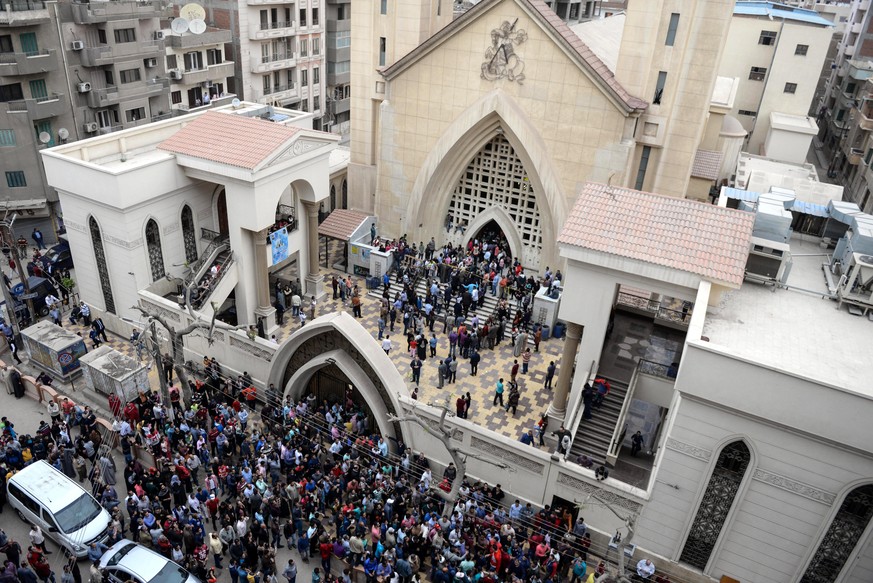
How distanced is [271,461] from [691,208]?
15667 millimetres

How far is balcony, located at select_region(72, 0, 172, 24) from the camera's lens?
35.2 meters

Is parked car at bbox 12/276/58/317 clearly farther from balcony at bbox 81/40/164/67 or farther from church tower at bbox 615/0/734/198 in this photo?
church tower at bbox 615/0/734/198

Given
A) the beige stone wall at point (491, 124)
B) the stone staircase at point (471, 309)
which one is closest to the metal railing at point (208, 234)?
the stone staircase at point (471, 309)

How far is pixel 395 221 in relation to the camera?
114 ft

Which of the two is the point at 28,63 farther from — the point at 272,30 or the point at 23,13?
the point at 272,30

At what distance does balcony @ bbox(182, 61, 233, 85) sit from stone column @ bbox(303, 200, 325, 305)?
65.0 ft

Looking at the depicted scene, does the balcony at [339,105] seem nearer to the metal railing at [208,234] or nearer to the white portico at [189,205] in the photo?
the white portico at [189,205]

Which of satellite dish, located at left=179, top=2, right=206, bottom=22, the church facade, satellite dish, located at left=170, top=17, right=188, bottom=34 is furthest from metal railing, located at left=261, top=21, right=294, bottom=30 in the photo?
the church facade

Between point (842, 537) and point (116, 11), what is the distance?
4213 cm

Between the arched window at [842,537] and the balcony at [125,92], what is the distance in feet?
131

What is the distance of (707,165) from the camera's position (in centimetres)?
3459

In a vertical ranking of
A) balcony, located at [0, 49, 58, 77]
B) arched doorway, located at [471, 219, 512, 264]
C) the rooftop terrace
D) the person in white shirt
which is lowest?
the person in white shirt

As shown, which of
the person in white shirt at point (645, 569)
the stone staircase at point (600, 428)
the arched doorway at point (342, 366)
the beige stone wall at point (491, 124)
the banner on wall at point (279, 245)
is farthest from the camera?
the beige stone wall at point (491, 124)

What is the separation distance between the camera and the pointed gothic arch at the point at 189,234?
28.2m
